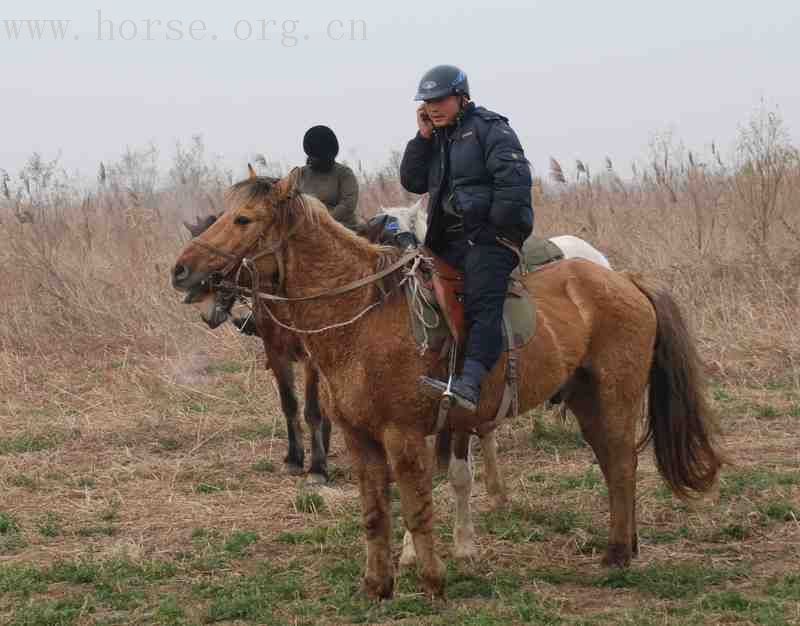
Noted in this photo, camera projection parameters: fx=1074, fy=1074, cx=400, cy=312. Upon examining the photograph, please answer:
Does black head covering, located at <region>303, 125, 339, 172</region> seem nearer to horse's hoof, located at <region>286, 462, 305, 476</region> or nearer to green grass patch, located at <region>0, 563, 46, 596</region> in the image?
horse's hoof, located at <region>286, 462, 305, 476</region>

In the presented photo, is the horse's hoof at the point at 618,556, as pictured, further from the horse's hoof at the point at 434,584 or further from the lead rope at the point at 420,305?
the lead rope at the point at 420,305

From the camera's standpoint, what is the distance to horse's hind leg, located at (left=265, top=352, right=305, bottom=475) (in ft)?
26.0

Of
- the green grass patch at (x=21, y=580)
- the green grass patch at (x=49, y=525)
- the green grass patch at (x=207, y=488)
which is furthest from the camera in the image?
the green grass patch at (x=207, y=488)

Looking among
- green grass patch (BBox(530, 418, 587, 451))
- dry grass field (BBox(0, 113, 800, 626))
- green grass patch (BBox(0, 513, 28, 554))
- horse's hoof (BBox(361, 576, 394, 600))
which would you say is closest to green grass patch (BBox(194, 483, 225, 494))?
dry grass field (BBox(0, 113, 800, 626))

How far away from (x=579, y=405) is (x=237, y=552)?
6.76 feet

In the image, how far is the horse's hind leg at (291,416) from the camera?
7.94 m

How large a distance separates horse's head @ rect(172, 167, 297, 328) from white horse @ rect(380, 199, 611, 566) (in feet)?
3.24

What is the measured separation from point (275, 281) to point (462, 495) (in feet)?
6.00

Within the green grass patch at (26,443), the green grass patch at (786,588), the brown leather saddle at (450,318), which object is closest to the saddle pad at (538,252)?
the brown leather saddle at (450,318)

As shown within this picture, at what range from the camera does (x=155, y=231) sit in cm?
1397

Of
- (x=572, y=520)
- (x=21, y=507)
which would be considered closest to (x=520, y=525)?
(x=572, y=520)

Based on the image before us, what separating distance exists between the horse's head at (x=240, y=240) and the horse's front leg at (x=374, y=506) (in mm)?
870

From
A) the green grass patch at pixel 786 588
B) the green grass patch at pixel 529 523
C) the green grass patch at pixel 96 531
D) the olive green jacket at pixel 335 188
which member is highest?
the olive green jacket at pixel 335 188

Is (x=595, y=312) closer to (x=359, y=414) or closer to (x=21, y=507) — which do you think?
(x=359, y=414)
